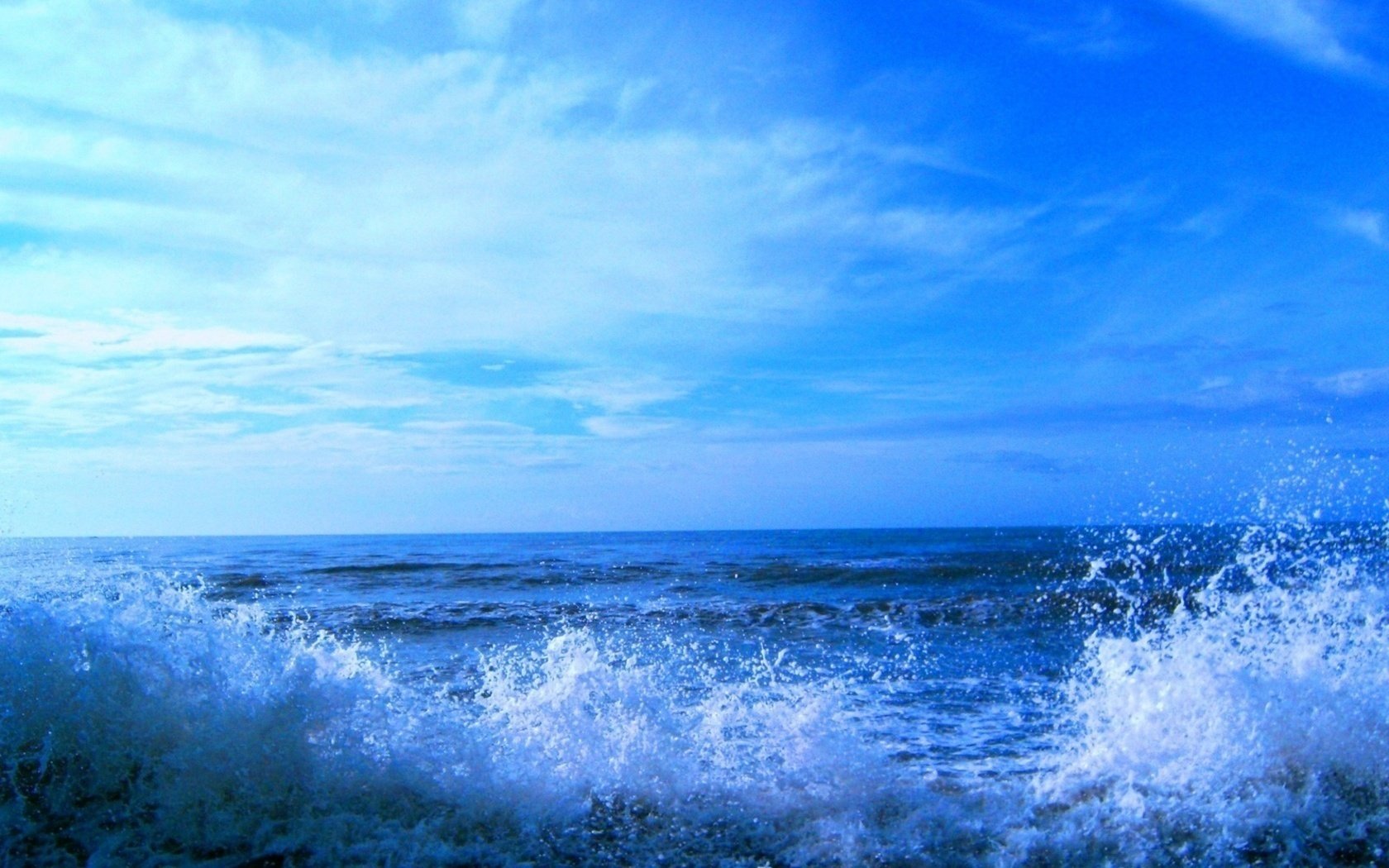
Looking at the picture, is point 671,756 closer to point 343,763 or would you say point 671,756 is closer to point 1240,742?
point 343,763

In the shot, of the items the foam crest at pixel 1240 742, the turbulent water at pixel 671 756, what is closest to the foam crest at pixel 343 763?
the turbulent water at pixel 671 756

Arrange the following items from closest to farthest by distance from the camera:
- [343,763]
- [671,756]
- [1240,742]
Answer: [343,763] < [1240,742] < [671,756]

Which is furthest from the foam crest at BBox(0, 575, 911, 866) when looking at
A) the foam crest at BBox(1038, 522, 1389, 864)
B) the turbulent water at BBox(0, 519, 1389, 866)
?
the foam crest at BBox(1038, 522, 1389, 864)

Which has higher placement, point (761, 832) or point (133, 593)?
point (133, 593)

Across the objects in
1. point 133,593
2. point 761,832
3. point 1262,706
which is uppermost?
point 133,593

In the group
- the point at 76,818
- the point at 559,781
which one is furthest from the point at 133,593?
the point at 559,781

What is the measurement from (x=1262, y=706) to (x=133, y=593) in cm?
853

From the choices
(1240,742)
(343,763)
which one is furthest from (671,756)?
(1240,742)

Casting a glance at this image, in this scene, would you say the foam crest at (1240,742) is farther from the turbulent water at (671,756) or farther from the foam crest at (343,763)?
the foam crest at (343,763)

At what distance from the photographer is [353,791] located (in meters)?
5.61

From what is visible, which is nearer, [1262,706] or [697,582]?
[1262,706]

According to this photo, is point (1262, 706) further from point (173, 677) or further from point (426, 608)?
point (426, 608)

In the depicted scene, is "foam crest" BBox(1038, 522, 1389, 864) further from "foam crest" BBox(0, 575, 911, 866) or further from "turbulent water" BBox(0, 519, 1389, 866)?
"foam crest" BBox(0, 575, 911, 866)

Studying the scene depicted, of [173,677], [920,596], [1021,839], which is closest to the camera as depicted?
[1021,839]
